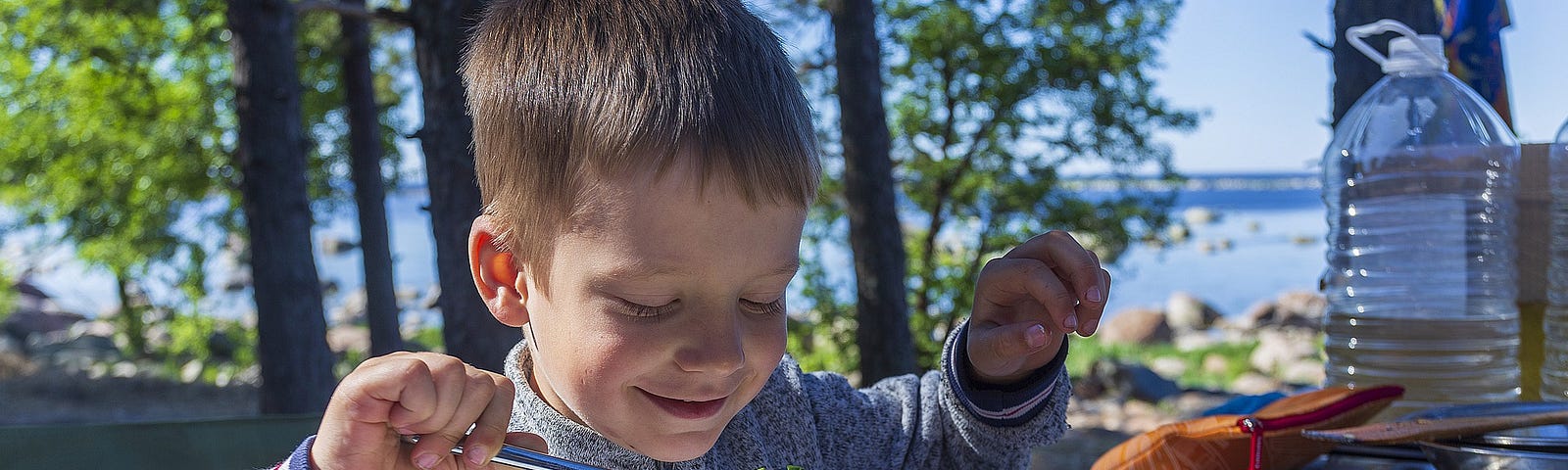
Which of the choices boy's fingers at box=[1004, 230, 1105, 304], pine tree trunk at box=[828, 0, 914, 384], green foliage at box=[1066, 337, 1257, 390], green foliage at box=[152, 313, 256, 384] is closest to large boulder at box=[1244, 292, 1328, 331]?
green foliage at box=[1066, 337, 1257, 390]

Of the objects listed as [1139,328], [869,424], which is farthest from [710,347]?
[1139,328]

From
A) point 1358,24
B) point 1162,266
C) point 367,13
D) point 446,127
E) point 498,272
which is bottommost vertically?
point 1162,266

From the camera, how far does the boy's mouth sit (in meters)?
1.08

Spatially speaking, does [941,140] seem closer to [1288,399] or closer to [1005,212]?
[1005,212]

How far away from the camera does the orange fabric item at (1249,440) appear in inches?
50.2

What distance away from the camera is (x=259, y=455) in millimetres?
1780

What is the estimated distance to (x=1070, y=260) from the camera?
3.99ft

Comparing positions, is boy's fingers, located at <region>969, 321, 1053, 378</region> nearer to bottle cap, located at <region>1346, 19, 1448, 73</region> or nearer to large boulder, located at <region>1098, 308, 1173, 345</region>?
bottle cap, located at <region>1346, 19, 1448, 73</region>

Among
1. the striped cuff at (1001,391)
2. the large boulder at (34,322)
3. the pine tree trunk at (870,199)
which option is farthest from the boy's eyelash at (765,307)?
the large boulder at (34,322)

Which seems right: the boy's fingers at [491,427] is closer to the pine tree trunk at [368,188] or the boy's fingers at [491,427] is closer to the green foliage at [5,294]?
the pine tree trunk at [368,188]

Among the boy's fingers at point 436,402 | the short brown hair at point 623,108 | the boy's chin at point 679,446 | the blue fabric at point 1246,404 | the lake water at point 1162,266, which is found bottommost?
the lake water at point 1162,266

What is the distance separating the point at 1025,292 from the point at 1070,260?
7 cm

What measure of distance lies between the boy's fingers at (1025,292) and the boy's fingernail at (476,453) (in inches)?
23.3

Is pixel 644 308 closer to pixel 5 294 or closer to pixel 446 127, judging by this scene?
pixel 446 127
